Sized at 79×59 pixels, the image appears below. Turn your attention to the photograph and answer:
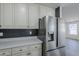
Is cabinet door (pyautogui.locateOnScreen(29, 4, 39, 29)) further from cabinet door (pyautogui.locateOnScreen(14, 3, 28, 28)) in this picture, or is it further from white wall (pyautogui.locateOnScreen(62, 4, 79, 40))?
white wall (pyautogui.locateOnScreen(62, 4, 79, 40))

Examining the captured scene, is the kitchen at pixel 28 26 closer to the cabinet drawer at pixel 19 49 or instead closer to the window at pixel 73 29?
the cabinet drawer at pixel 19 49

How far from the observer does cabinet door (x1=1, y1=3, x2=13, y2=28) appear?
145 centimetres

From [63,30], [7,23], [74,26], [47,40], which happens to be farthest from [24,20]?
[74,26]

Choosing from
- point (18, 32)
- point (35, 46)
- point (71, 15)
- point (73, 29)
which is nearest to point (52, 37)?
point (35, 46)

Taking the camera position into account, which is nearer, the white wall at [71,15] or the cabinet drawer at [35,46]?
the cabinet drawer at [35,46]

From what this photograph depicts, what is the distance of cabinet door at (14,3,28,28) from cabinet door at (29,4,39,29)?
10 cm

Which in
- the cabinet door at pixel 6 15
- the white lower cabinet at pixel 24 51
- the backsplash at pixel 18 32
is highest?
the cabinet door at pixel 6 15

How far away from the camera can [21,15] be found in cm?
168

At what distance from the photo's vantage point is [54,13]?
6.12 ft

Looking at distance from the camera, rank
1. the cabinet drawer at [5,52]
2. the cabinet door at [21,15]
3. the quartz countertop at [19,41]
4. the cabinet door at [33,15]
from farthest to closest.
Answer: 1. the cabinet door at [33,15]
2. the cabinet door at [21,15]
3. the quartz countertop at [19,41]
4. the cabinet drawer at [5,52]

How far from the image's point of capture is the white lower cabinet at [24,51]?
1193 mm

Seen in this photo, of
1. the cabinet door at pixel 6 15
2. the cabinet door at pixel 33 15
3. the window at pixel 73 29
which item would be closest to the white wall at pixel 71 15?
the window at pixel 73 29

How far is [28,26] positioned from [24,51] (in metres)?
0.61

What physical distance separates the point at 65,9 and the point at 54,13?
278 millimetres
